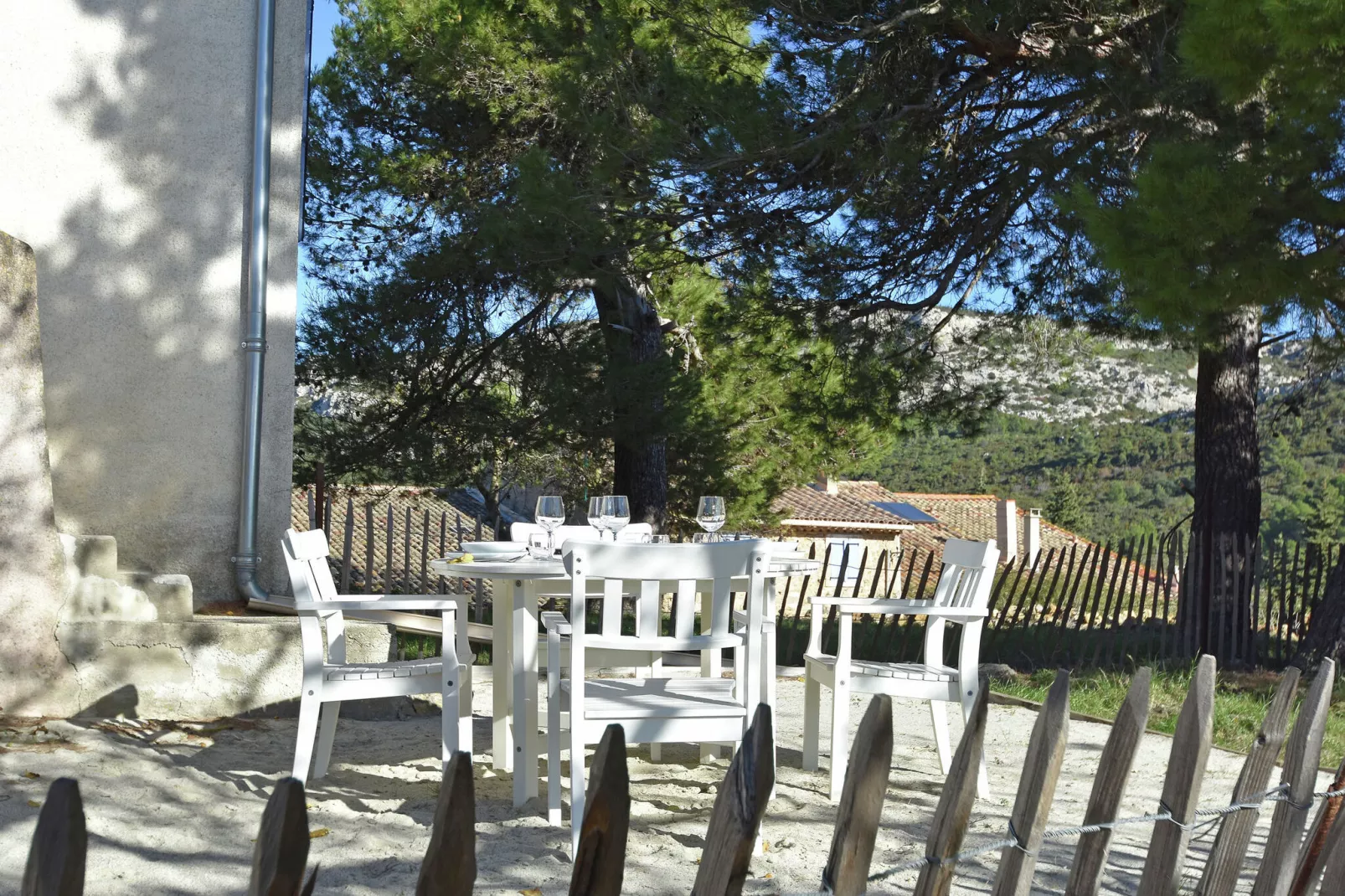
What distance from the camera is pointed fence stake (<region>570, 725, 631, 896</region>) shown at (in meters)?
1.10

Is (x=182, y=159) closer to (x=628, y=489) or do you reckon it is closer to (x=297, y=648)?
(x=297, y=648)

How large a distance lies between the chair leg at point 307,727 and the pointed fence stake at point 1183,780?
Answer: 2731 mm

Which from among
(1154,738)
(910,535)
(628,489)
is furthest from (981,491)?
(1154,738)

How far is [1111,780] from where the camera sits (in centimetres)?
158

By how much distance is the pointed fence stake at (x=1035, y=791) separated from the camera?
1.47m

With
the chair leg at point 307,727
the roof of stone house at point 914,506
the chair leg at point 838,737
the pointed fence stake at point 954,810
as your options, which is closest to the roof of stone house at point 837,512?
the roof of stone house at point 914,506

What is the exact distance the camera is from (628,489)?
11.8m

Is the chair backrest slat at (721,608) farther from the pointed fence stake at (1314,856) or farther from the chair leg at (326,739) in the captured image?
the pointed fence stake at (1314,856)

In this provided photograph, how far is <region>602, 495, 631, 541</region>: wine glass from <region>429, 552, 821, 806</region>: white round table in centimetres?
38

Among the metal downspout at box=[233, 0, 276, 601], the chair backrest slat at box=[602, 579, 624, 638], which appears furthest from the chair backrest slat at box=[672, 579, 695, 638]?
the metal downspout at box=[233, 0, 276, 601]

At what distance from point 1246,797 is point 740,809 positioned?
107 centimetres

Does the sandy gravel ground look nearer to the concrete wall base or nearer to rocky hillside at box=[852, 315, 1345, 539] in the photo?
the concrete wall base

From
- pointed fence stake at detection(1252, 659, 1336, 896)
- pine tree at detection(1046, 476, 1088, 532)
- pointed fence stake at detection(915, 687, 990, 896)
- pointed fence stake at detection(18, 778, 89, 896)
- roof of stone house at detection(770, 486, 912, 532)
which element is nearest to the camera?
pointed fence stake at detection(18, 778, 89, 896)

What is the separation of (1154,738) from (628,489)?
7036 millimetres
